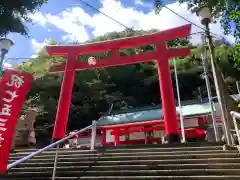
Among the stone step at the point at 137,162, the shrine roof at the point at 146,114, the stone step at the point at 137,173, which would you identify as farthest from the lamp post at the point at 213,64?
the shrine roof at the point at 146,114

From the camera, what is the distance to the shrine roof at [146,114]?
46.5 ft

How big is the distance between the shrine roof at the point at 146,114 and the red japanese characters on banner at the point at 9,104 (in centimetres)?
1067

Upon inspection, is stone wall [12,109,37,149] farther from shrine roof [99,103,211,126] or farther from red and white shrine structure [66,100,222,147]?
shrine roof [99,103,211,126]

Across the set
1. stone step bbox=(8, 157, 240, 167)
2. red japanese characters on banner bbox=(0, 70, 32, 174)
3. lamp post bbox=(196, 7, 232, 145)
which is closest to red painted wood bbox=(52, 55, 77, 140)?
stone step bbox=(8, 157, 240, 167)

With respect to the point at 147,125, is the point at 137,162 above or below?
below

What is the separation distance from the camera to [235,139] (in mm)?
5871

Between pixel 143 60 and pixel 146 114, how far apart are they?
687 centimetres

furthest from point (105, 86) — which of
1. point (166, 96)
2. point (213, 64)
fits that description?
point (213, 64)

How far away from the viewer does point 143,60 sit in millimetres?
9672

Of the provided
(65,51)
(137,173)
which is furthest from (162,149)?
(65,51)

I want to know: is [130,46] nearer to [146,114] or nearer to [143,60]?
[143,60]

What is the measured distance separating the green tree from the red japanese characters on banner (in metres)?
7.06

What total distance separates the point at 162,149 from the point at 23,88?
3.39 m

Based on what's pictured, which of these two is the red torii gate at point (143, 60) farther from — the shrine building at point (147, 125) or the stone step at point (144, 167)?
the shrine building at point (147, 125)
